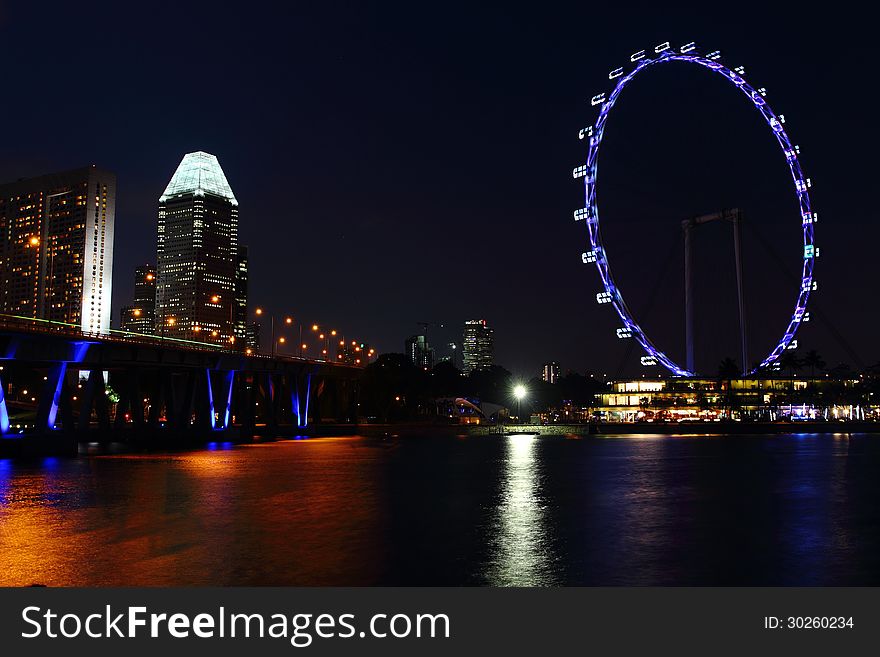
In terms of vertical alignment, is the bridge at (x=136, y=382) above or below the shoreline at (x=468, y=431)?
above

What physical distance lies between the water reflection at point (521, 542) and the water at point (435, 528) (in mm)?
69

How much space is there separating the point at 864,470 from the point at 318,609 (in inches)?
2190

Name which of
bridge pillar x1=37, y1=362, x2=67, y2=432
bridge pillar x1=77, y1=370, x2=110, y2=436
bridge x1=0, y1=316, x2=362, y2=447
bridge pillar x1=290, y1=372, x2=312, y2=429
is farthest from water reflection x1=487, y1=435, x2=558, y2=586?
bridge pillar x1=290, y1=372, x2=312, y2=429

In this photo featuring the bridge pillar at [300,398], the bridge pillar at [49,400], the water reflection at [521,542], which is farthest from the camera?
the bridge pillar at [300,398]

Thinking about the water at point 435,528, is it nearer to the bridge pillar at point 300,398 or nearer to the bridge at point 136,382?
the bridge at point 136,382

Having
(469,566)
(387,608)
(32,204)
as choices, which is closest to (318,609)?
(387,608)

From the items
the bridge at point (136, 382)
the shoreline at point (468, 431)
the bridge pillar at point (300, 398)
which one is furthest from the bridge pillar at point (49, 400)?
the bridge pillar at point (300, 398)

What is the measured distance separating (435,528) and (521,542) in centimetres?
447

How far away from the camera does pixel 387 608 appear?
16.6m

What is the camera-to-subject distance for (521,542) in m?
26.1

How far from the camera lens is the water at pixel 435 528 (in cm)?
2095

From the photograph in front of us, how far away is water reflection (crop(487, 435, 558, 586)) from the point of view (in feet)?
67.4

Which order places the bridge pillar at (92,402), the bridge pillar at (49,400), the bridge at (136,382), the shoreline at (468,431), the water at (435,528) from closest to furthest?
1. the water at (435,528)
2. the bridge at (136,382)
3. the bridge pillar at (49,400)
4. the bridge pillar at (92,402)
5. the shoreline at (468,431)

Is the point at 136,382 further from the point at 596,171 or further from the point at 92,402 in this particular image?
the point at 596,171
